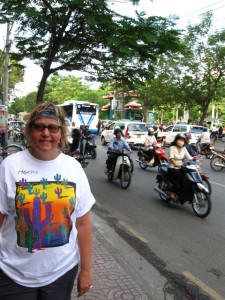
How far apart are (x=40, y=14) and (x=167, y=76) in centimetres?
2433

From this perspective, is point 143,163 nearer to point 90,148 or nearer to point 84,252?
point 90,148

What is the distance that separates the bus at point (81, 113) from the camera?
27.7 meters

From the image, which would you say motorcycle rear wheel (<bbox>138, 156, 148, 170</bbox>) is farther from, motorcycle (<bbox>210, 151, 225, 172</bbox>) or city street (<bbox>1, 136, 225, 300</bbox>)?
Answer: city street (<bbox>1, 136, 225, 300</bbox>)

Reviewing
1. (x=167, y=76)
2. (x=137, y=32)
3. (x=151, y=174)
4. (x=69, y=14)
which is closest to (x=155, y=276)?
(x=137, y=32)

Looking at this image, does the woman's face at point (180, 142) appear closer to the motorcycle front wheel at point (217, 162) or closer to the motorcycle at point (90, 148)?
the motorcycle front wheel at point (217, 162)

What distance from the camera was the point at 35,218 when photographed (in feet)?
6.05

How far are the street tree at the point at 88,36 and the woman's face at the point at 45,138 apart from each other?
4.07m

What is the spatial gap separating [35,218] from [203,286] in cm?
261

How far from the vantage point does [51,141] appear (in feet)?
6.61

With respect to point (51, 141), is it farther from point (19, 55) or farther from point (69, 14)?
point (19, 55)

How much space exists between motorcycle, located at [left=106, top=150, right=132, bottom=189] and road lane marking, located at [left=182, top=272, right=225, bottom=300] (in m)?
5.27

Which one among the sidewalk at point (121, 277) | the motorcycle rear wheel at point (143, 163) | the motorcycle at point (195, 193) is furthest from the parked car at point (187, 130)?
the sidewalk at point (121, 277)

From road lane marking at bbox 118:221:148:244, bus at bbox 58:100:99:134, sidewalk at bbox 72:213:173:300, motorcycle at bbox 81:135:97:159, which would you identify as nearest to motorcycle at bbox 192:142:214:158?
motorcycle at bbox 81:135:97:159

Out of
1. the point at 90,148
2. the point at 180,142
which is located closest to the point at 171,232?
the point at 180,142
